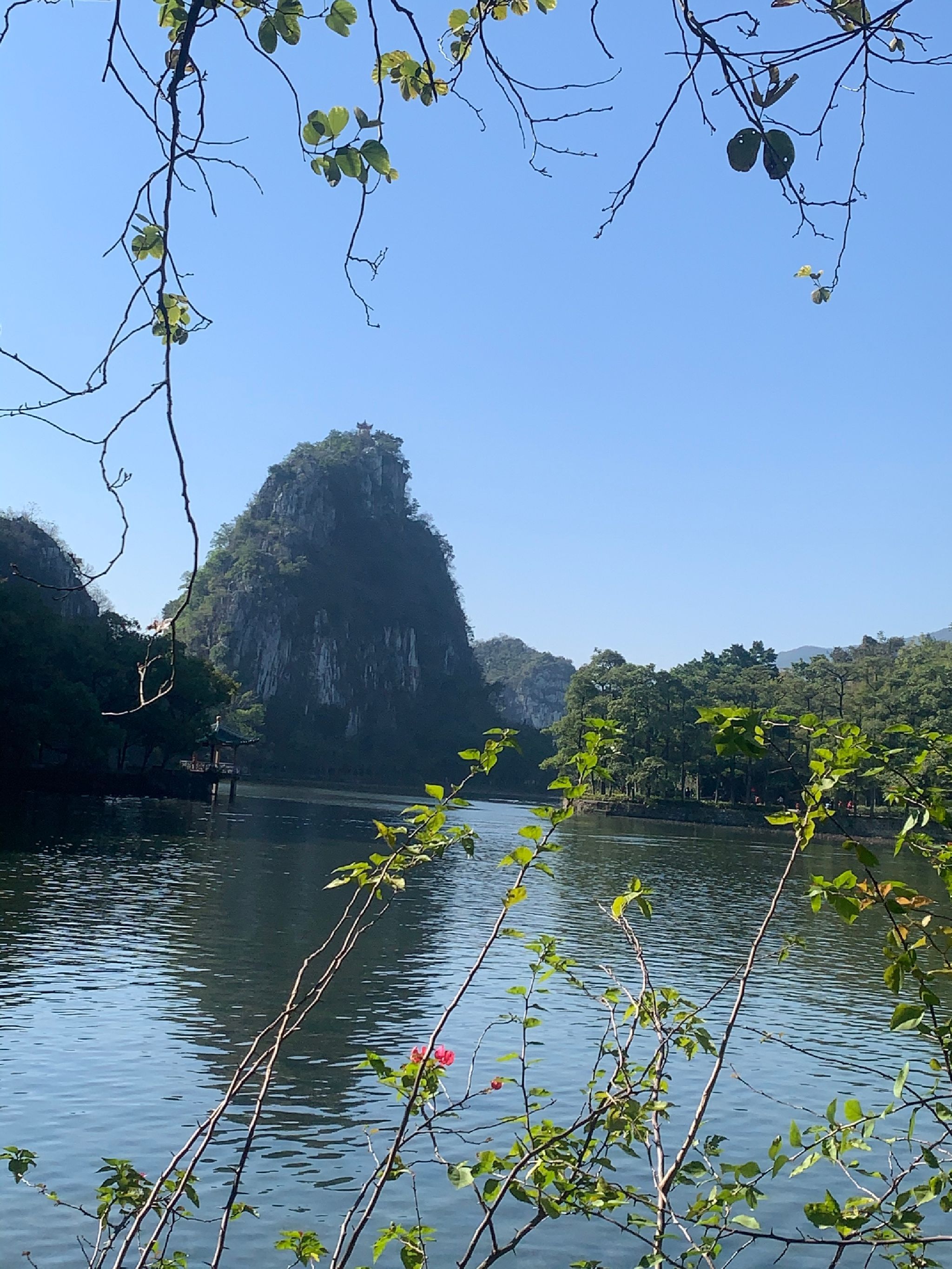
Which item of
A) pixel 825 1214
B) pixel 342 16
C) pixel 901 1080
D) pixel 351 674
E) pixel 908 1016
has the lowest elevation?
pixel 825 1214

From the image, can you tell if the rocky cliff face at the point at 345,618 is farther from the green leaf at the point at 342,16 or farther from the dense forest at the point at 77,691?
the green leaf at the point at 342,16

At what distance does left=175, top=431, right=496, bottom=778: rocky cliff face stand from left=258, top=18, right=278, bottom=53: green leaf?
110891 millimetres

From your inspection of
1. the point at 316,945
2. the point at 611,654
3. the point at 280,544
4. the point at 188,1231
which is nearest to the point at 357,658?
the point at 280,544

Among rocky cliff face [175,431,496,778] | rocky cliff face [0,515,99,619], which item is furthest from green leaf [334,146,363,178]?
rocky cliff face [175,431,496,778]

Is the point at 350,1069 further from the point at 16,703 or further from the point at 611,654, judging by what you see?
the point at 611,654

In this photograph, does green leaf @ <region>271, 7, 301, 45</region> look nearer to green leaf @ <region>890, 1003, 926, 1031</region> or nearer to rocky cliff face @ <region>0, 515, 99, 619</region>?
green leaf @ <region>890, 1003, 926, 1031</region>

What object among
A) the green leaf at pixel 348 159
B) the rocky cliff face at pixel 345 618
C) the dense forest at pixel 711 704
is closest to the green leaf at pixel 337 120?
the green leaf at pixel 348 159

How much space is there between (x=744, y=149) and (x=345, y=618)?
14328cm

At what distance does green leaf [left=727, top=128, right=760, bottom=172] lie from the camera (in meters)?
1.74

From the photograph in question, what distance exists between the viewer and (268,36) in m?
1.79

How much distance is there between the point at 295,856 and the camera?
3000 centimetres

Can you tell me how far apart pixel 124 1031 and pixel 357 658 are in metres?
133

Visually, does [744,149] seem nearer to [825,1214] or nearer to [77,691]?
[825,1214]

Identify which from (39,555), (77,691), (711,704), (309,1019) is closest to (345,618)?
(39,555)
